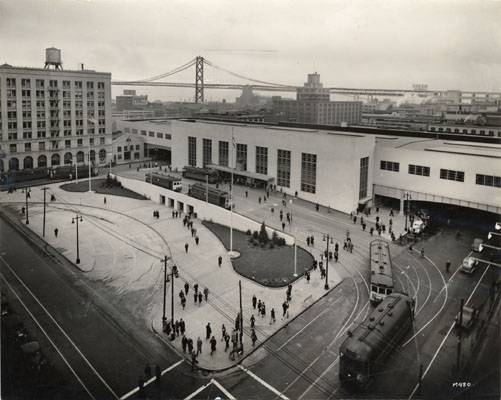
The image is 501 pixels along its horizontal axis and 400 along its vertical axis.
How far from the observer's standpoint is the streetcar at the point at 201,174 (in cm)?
6794

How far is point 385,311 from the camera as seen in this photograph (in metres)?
26.9

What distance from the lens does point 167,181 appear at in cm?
6344

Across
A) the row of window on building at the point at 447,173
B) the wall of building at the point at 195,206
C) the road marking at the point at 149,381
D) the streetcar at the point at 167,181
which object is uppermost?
the row of window on building at the point at 447,173

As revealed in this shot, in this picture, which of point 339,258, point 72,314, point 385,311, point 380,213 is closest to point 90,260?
point 72,314

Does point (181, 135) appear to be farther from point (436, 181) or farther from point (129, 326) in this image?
point (129, 326)

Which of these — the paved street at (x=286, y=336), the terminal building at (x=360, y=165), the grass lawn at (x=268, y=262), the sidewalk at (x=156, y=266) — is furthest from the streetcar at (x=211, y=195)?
the paved street at (x=286, y=336)

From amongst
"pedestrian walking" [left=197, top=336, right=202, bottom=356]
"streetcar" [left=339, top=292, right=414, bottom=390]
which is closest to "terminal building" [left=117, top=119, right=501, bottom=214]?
"streetcar" [left=339, top=292, right=414, bottom=390]

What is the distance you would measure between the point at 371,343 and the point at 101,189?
2237 inches

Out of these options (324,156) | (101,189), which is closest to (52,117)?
(101,189)

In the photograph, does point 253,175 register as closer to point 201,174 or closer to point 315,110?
point 201,174

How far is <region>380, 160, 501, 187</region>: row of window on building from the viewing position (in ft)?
165

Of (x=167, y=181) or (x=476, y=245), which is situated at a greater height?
(x=167, y=181)

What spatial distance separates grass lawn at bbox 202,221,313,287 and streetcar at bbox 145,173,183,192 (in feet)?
55.2

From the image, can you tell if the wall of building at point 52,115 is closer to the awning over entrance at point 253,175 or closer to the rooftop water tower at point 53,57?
the rooftop water tower at point 53,57
